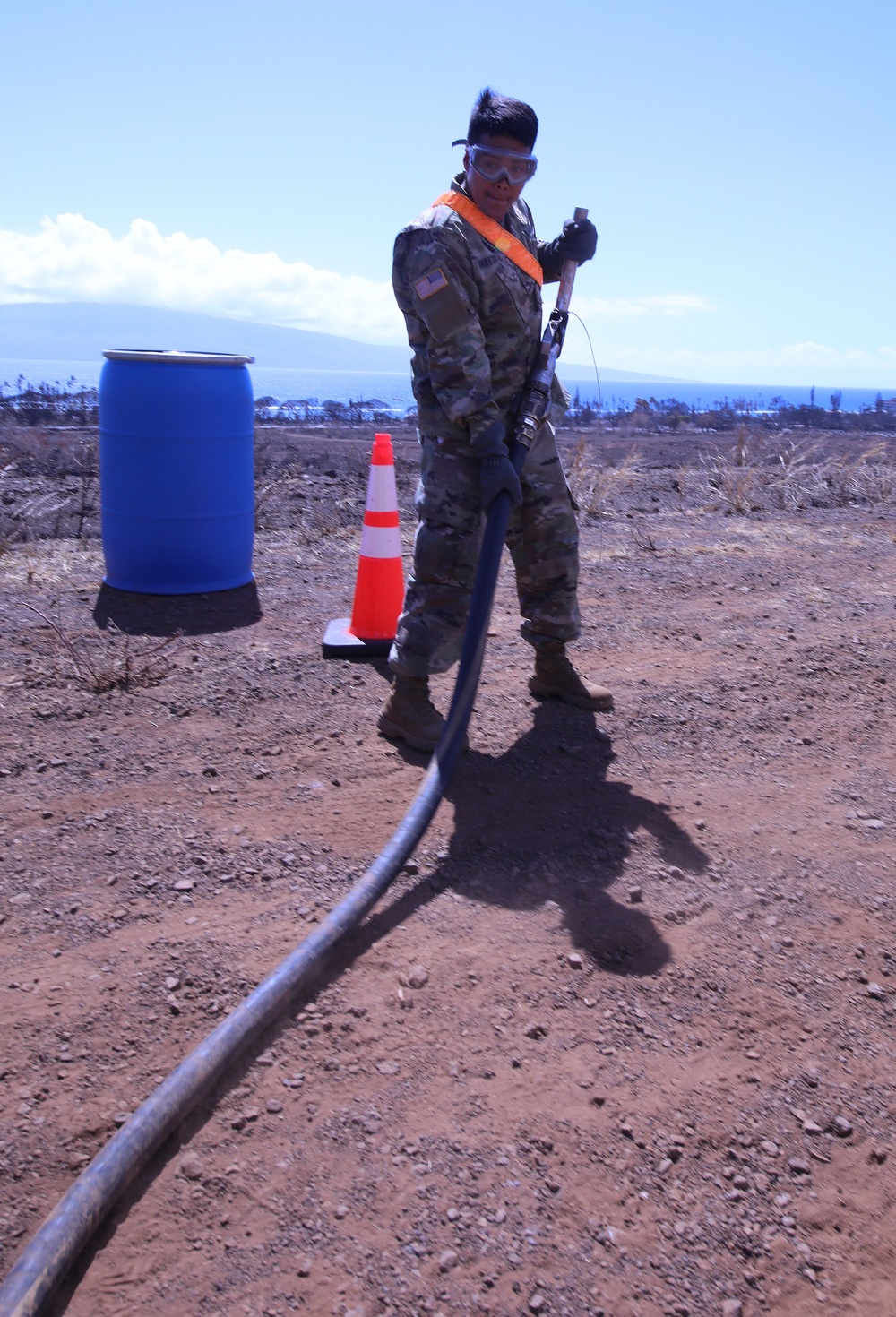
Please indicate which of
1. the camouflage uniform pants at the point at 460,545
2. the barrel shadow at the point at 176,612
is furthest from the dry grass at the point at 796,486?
the camouflage uniform pants at the point at 460,545

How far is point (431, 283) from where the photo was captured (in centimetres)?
285

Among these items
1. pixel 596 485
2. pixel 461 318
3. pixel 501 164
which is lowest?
pixel 596 485

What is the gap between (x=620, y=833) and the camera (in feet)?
9.03

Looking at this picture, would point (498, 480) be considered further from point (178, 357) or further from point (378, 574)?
point (178, 357)

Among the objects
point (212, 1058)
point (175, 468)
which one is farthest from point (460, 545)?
point (175, 468)

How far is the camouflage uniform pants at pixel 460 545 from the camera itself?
10.3ft

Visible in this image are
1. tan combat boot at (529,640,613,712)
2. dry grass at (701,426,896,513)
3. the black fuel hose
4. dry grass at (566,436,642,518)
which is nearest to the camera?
the black fuel hose

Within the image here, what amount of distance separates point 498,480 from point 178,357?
2.35 meters

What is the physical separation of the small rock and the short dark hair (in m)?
2.67

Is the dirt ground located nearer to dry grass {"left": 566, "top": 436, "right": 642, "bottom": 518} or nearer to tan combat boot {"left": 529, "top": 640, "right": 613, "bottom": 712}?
tan combat boot {"left": 529, "top": 640, "right": 613, "bottom": 712}

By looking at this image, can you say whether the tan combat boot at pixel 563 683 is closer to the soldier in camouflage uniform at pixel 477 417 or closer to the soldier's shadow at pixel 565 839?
the soldier in camouflage uniform at pixel 477 417

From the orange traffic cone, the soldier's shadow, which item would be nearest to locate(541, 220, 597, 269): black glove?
the orange traffic cone

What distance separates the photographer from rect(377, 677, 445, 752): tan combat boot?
321cm

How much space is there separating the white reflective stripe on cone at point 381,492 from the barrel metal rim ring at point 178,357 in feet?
3.70
